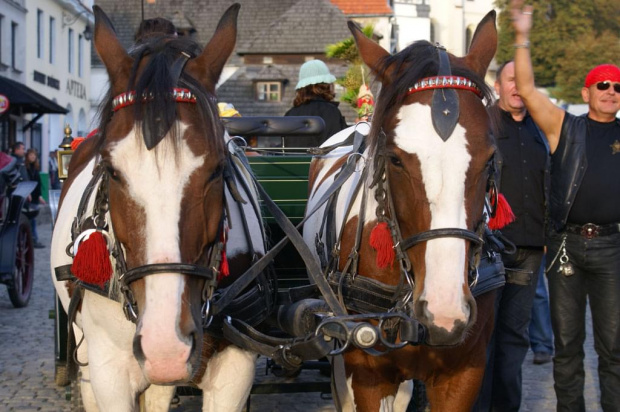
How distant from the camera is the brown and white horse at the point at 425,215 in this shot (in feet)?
11.1

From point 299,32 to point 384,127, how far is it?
4020 centimetres

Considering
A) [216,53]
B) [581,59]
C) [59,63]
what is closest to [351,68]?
[216,53]

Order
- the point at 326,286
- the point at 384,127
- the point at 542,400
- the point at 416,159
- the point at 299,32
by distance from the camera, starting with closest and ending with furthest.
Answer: the point at 416,159, the point at 384,127, the point at 326,286, the point at 542,400, the point at 299,32

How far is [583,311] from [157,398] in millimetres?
2586

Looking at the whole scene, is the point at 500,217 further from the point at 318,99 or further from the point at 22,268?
the point at 22,268

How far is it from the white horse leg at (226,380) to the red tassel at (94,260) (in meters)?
0.59

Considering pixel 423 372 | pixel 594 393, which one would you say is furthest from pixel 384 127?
pixel 594 393

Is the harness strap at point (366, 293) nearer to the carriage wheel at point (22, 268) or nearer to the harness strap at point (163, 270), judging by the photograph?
the harness strap at point (163, 270)

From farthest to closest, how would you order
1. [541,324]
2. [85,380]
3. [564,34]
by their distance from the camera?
[564,34] < [541,324] < [85,380]

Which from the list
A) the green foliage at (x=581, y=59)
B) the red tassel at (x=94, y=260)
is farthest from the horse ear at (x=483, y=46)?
the green foliage at (x=581, y=59)

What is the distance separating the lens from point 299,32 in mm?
43219

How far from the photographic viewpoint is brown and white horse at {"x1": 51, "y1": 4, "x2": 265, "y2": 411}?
3.12m

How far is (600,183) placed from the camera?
5.14m

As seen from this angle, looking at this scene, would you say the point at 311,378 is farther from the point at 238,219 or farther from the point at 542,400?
the point at 238,219
